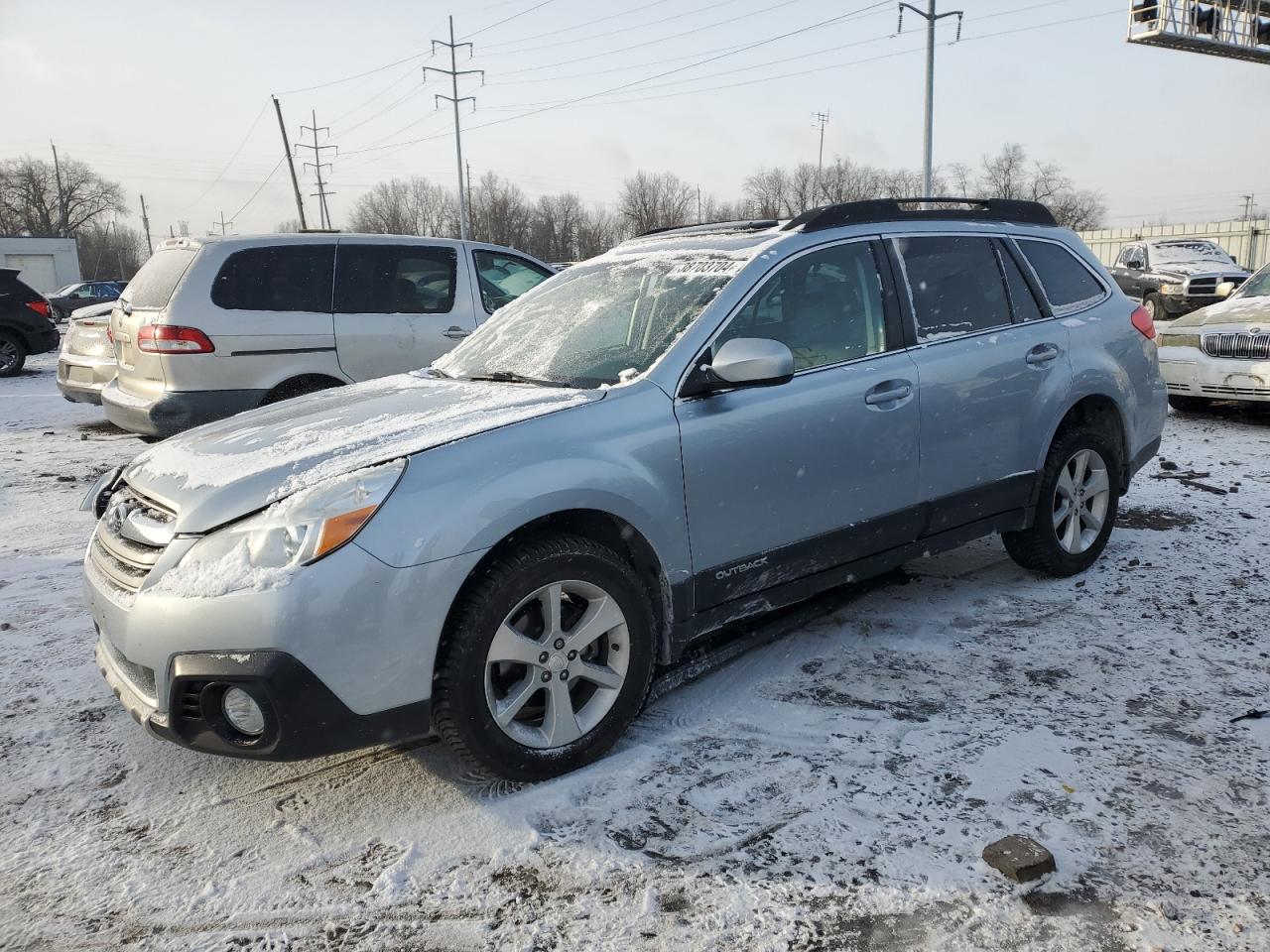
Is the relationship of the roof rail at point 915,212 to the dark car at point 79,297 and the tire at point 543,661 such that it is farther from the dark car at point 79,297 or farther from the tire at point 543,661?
the dark car at point 79,297

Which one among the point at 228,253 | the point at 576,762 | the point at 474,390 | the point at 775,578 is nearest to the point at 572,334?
the point at 474,390

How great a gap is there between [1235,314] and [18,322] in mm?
17187

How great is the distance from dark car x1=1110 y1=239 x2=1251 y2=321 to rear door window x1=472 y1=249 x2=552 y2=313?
15.3 metres

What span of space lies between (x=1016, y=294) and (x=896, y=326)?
933 millimetres

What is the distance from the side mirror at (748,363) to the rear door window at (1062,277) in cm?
203

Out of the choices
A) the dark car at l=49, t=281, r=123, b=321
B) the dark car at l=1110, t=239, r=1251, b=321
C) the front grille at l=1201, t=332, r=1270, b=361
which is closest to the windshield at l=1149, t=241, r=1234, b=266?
the dark car at l=1110, t=239, r=1251, b=321

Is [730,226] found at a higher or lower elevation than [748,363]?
higher

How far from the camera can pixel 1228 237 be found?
3769 centimetres

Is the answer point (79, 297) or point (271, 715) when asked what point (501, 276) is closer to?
point (271, 715)

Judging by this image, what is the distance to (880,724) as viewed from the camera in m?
3.25

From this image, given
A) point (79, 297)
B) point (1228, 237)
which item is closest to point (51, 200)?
point (79, 297)

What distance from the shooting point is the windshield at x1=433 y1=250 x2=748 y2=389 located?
346 cm

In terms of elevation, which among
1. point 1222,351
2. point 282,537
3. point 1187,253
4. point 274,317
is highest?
point 1187,253

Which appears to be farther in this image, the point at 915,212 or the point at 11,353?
the point at 11,353
